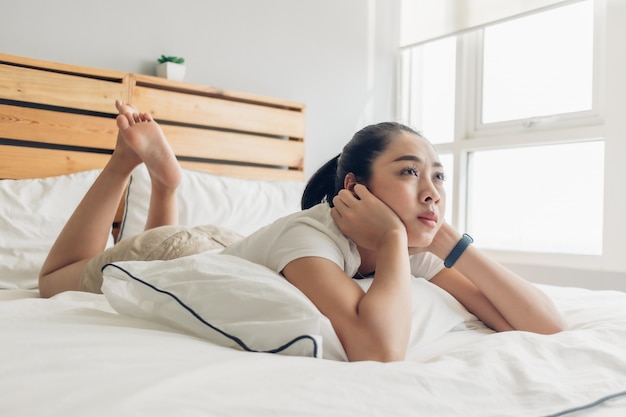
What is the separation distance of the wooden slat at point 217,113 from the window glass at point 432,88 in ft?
2.66

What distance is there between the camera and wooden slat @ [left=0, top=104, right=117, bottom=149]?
2.26 metres

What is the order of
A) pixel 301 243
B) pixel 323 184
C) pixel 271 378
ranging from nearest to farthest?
pixel 271 378 → pixel 301 243 → pixel 323 184

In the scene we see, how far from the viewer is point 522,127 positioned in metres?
2.99

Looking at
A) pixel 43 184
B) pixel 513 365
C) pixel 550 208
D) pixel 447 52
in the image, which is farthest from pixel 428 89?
pixel 513 365

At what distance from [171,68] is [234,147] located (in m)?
0.47

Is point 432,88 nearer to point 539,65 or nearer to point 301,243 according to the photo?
point 539,65

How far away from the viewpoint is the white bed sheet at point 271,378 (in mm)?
569

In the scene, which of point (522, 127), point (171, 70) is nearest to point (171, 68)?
point (171, 70)

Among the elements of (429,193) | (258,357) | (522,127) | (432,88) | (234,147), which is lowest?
(258,357)

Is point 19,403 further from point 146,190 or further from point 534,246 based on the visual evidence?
point 534,246

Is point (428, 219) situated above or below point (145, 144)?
below

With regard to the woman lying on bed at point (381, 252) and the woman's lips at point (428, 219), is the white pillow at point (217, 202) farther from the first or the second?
the woman's lips at point (428, 219)

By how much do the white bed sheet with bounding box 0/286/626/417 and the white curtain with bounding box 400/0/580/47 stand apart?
2.46 meters

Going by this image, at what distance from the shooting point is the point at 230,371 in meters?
0.67
